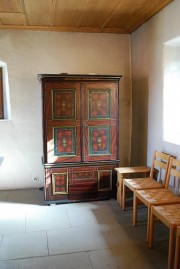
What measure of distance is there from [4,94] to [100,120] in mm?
1650

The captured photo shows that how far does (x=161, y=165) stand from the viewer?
3.26m

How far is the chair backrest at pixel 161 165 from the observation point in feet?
10.3

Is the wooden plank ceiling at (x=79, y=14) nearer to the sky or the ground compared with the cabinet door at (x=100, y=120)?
nearer to the sky

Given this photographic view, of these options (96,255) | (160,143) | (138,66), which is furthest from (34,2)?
(96,255)

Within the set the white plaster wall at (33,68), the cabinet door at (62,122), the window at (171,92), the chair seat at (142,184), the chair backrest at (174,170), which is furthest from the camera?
the white plaster wall at (33,68)

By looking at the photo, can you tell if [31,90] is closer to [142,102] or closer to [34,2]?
[34,2]

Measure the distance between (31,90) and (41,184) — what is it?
1538mm

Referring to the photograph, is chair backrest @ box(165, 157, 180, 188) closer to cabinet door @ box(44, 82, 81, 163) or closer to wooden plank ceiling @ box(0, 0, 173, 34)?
cabinet door @ box(44, 82, 81, 163)

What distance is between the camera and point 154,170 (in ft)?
11.7

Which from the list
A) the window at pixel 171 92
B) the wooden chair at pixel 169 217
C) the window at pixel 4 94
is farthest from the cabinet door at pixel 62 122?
the wooden chair at pixel 169 217

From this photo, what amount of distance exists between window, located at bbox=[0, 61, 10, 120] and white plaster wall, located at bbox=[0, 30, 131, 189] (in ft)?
0.32

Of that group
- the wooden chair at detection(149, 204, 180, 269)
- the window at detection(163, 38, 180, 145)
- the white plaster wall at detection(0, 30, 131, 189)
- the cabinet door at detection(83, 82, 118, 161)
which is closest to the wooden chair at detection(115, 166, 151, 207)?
the cabinet door at detection(83, 82, 118, 161)

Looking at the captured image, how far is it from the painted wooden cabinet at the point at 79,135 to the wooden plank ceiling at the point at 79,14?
81 cm

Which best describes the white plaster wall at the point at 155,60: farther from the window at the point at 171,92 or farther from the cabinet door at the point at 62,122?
the cabinet door at the point at 62,122
